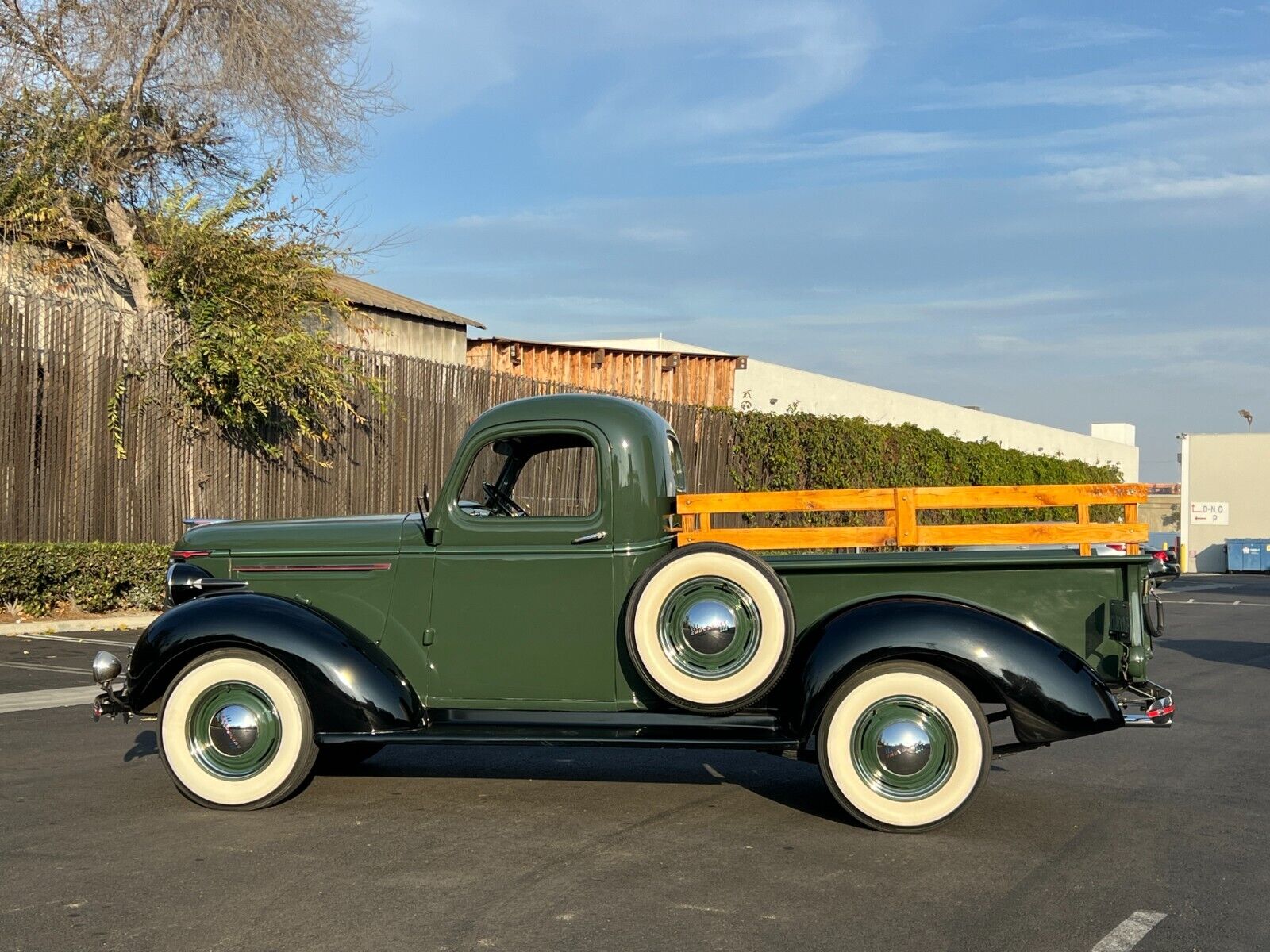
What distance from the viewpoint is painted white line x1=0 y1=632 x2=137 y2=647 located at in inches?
502

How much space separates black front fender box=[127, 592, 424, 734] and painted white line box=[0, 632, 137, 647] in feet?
22.0

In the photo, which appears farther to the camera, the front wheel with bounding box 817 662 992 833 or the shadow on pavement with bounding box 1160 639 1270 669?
the shadow on pavement with bounding box 1160 639 1270 669

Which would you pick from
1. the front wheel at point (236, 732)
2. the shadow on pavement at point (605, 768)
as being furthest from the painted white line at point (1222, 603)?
the front wheel at point (236, 732)

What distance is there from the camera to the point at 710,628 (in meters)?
5.98

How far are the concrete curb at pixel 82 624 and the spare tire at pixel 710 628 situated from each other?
9.03 meters

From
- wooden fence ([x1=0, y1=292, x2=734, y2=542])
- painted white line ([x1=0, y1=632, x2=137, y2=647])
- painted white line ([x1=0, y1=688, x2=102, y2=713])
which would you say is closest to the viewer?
painted white line ([x1=0, y1=688, x2=102, y2=713])

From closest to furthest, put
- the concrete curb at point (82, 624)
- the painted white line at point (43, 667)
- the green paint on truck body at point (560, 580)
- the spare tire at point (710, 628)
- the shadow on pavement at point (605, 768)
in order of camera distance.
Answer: the spare tire at point (710, 628) → the green paint on truck body at point (560, 580) → the shadow on pavement at point (605, 768) → the painted white line at point (43, 667) → the concrete curb at point (82, 624)

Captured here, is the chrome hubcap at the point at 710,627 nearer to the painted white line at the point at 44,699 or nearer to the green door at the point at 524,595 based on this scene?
the green door at the point at 524,595

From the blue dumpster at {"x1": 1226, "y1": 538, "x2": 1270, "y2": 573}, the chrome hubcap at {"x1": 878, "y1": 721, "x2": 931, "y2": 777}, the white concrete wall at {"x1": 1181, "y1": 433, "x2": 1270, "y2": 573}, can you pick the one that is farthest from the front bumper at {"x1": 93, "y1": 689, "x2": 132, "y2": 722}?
the white concrete wall at {"x1": 1181, "y1": 433, "x2": 1270, "y2": 573}

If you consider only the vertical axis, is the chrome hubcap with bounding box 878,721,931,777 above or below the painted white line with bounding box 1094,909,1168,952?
above

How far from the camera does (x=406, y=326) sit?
23938mm

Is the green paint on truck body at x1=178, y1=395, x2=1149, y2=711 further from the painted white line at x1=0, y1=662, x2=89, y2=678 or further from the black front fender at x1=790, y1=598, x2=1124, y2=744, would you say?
the painted white line at x1=0, y1=662, x2=89, y2=678

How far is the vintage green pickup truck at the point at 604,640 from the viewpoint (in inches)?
232

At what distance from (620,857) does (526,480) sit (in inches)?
97.6
